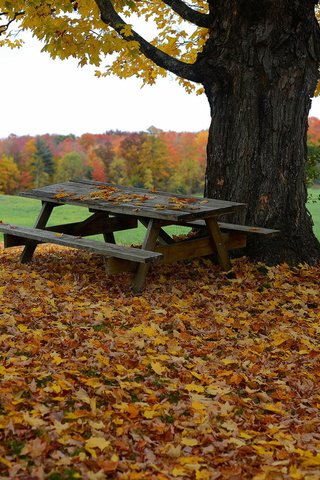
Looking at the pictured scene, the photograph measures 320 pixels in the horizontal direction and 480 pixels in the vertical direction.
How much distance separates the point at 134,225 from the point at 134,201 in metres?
1.66

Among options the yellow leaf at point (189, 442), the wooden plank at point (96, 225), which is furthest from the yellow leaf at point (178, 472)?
the wooden plank at point (96, 225)

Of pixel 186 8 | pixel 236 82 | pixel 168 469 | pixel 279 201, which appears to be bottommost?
pixel 168 469

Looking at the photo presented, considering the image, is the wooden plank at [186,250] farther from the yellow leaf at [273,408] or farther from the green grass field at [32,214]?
the green grass field at [32,214]

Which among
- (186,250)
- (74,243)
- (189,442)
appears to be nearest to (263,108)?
(186,250)

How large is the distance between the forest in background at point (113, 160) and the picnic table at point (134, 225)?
20.8 meters

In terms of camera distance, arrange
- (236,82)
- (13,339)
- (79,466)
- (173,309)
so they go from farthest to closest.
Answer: (236,82) < (173,309) < (13,339) < (79,466)

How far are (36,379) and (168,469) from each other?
1398mm

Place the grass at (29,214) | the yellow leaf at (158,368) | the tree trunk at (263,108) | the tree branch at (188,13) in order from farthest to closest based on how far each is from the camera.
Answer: the grass at (29,214), the tree branch at (188,13), the tree trunk at (263,108), the yellow leaf at (158,368)

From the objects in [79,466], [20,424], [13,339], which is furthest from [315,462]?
[13,339]

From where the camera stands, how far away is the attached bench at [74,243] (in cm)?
700

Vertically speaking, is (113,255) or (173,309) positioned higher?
(113,255)

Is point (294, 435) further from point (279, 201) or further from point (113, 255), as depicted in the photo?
point (279, 201)

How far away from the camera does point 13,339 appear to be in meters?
5.55

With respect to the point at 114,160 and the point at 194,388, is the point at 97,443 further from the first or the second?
the point at 114,160
